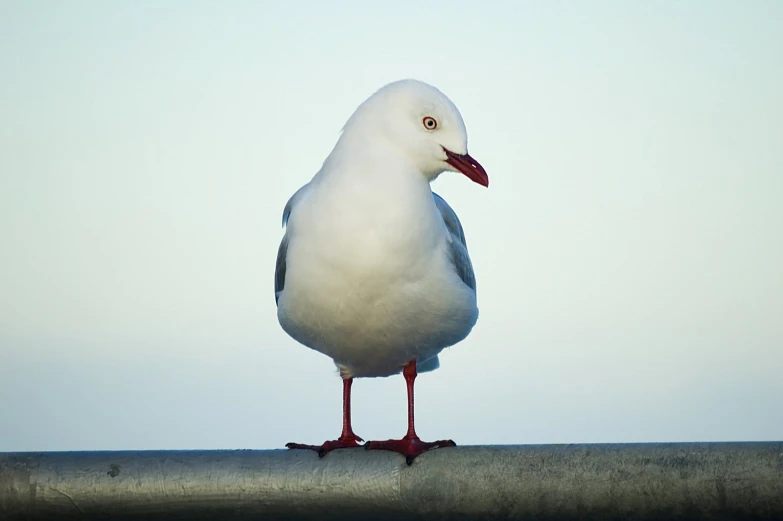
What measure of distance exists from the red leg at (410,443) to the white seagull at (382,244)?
5cm

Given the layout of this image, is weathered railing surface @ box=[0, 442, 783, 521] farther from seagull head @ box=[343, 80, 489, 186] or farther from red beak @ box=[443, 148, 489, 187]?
red beak @ box=[443, 148, 489, 187]

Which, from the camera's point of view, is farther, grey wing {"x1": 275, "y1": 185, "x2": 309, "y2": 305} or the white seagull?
grey wing {"x1": 275, "y1": 185, "x2": 309, "y2": 305}

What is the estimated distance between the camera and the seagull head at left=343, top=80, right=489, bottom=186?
17.6ft

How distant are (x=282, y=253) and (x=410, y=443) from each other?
1946 millimetres

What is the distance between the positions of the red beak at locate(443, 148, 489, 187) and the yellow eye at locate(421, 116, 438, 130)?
0.13 metres

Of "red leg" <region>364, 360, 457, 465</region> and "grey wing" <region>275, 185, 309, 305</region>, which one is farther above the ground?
"grey wing" <region>275, 185, 309, 305</region>

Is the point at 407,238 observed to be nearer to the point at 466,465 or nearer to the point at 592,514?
the point at 466,465

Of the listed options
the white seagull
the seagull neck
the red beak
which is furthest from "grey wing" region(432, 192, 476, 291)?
the seagull neck

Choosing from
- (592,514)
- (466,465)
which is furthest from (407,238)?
(592,514)

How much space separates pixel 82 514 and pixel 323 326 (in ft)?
7.38

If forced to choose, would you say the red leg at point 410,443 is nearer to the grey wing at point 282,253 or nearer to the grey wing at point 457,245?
the grey wing at point 457,245

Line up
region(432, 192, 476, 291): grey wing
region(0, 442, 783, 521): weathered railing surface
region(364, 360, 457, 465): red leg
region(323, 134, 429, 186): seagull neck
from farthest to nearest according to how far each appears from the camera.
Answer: region(432, 192, 476, 291): grey wing < region(323, 134, 429, 186): seagull neck < region(364, 360, 457, 465): red leg < region(0, 442, 783, 521): weathered railing surface

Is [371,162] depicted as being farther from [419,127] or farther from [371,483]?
Result: [371,483]

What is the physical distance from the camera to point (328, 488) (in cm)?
323
